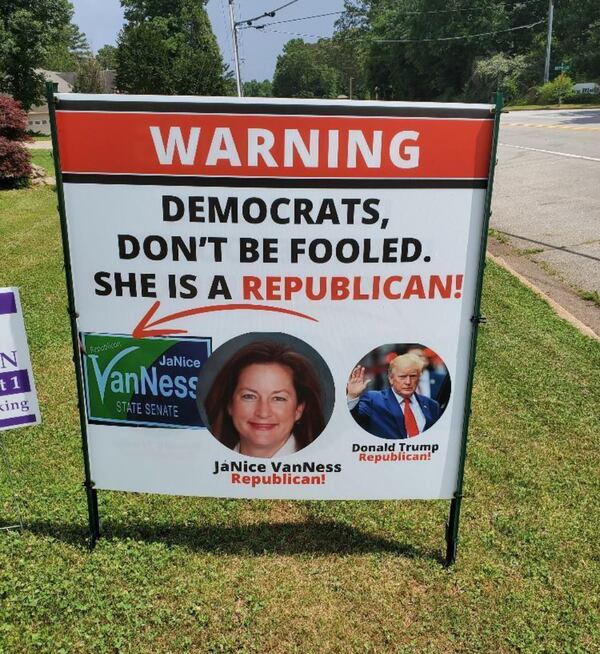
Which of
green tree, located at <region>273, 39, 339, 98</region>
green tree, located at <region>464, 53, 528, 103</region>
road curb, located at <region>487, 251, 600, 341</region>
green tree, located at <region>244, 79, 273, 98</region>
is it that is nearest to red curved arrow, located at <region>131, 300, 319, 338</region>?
road curb, located at <region>487, 251, 600, 341</region>

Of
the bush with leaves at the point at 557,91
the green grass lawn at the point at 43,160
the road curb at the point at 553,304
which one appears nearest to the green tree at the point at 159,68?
the green grass lawn at the point at 43,160

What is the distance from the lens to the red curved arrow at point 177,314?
2748mm

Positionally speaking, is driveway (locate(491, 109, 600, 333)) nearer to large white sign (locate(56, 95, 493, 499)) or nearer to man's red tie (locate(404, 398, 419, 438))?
man's red tie (locate(404, 398, 419, 438))

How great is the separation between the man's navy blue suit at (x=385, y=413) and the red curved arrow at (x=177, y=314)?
1.53ft

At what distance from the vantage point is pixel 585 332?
6.15m

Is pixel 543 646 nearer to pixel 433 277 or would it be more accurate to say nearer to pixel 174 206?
pixel 433 277

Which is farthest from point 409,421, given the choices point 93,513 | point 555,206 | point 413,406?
point 555,206

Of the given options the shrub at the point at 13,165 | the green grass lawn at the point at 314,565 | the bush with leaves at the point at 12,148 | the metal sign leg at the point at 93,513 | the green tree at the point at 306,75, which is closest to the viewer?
the green grass lawn at the point at 314,565

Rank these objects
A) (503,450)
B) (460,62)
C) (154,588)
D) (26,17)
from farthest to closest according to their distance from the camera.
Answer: (460,62) → (26,17) → (503,450) → (154,588)

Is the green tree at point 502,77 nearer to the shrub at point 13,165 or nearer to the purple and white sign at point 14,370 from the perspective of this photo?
the shrub at point 13,165

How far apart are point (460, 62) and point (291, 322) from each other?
7011cm

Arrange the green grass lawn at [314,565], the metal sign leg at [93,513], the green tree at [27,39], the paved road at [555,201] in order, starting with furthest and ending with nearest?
1. the green tree at [27,39]
2. the paved road at [555,201]
3. the metal sign leg at [93,513]
4. the green grass lawn at [314,565]

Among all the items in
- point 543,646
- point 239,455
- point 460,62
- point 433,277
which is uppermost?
point 460,62

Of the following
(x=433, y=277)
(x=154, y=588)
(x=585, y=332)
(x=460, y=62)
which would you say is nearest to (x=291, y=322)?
(x=433, y=277)
